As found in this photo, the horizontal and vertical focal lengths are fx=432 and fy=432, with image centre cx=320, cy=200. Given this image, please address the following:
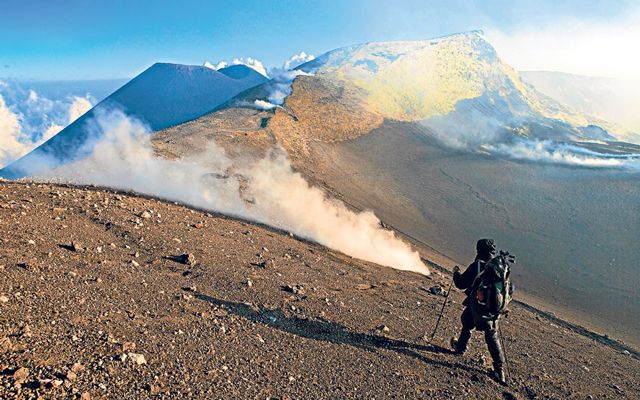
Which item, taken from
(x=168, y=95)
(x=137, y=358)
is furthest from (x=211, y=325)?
(x=168, y=95)

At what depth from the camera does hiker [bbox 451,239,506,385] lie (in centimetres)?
746

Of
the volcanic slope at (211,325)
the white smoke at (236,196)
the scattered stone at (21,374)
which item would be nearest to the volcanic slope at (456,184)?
the white smoke at (236,196)

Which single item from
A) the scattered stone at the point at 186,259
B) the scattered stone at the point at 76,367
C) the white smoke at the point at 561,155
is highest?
the white smoke at the point at 561,155

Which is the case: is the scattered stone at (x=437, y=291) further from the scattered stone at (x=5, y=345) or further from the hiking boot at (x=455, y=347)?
the scattered stone at (x=5, y=345)

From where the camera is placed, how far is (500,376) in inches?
293

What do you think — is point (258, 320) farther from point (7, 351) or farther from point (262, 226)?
point (262, 226)

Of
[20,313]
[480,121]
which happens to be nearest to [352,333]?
[20,313]

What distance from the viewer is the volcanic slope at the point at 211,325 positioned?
514cm

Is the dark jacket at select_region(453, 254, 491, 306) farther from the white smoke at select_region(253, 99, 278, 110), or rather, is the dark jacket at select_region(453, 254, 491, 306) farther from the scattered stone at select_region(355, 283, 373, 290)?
the white smoke at select_region(253, 99, 278, 110)

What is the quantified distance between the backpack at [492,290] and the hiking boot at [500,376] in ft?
2.79

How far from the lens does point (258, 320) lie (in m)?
7.57

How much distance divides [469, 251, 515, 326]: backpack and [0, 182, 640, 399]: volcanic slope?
1.02 m

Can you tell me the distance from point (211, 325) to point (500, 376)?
16.3 feet

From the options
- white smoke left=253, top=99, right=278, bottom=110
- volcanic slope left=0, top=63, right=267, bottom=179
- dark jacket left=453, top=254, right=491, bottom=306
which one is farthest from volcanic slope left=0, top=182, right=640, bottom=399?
volcanic slope left=0, top=63, right=267, bottom=179
